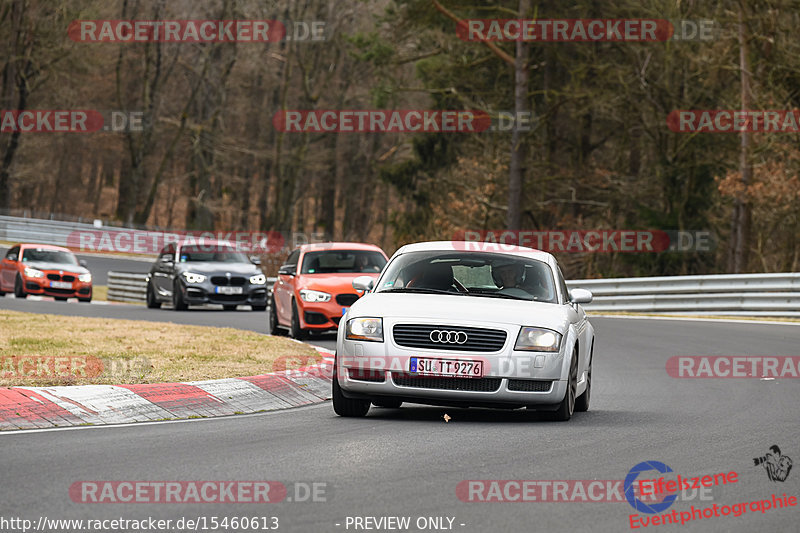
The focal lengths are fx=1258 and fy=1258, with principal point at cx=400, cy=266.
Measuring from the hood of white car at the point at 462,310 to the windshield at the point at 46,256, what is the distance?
25.8 meters

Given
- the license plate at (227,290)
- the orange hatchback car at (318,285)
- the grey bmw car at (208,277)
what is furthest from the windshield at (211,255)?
the orange hatchback car at (318,285)

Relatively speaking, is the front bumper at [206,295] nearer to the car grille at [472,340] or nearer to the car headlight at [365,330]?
the car headlight at [365,330]

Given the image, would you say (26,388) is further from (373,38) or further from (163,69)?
(163,69)

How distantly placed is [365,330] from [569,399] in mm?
1807

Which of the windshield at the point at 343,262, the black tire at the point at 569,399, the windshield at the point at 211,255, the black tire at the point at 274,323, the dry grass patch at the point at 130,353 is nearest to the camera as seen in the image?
the black tire at the point at 569,399

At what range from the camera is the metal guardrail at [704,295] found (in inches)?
1060

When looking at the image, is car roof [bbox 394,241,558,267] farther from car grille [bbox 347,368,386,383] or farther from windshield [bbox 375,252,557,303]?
car grille [bbox 347,368,386,383]

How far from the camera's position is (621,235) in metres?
41.8

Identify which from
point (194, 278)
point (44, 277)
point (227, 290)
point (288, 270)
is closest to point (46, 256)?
point (44, 277)

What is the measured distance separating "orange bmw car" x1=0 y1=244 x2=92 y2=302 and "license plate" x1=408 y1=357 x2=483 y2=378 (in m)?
25.1

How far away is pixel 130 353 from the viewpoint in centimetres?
1482

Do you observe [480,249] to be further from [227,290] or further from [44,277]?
[44,277]
